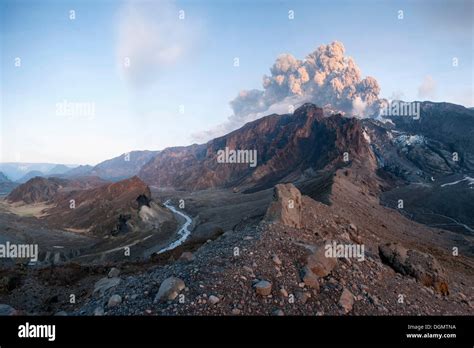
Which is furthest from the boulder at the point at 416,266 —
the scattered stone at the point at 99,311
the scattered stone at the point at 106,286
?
the scattered stone at the point at 99,311

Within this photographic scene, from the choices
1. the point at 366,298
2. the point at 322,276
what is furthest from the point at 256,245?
the point at 366,298

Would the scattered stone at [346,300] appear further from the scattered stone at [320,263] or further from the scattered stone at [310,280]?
the scattered stone at [320,263]

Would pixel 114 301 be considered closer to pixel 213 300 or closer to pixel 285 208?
pixel 213 300

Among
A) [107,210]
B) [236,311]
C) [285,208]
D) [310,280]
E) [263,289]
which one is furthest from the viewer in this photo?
[107,210]

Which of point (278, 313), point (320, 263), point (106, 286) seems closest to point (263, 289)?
point (278, 313)

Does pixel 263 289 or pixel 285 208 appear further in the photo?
pixel 285 208
